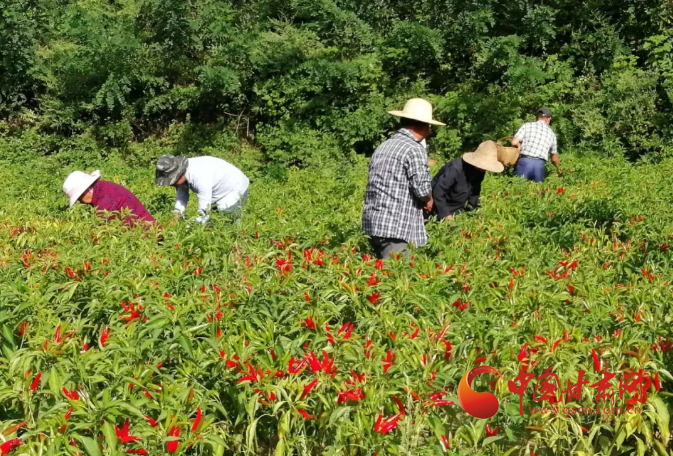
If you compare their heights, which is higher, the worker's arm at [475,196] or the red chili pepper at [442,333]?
the red chili pepper at [442,333]

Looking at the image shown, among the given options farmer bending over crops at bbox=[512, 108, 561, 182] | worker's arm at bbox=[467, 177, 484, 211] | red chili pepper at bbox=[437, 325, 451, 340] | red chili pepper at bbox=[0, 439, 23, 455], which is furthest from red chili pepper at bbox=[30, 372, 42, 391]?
farmer bending over crops at bbox=[512, 108, 561, 182]

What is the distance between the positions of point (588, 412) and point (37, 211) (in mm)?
6465

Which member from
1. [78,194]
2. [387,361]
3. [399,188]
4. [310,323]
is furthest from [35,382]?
[78,194]

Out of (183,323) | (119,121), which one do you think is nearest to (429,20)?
(119,121)

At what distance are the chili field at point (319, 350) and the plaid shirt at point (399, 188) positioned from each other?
685mm

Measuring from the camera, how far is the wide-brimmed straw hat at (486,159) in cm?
557

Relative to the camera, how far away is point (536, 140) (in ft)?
26.7

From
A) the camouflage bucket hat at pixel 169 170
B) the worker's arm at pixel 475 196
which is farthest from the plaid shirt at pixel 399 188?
the camouflage bucket hat at pixel 169 170

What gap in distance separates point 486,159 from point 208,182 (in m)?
2.38

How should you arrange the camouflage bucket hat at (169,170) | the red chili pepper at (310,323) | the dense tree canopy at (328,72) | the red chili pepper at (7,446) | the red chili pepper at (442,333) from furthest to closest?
the dense tree canopy at (328,72), the camouflage bucket hat at (169,170), the red chili pepper at (310,323), the red chili pepper at (442,333), the red chili pepper at (7,446)

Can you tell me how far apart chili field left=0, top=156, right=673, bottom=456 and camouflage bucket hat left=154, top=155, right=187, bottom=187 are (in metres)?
1.23

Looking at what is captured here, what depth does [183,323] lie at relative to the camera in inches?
98.0

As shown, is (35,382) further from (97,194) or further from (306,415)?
(97,194)

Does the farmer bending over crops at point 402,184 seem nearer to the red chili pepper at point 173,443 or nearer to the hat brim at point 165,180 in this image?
the hat brim at point 165,180
